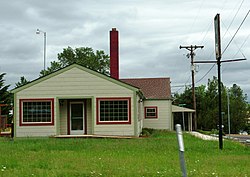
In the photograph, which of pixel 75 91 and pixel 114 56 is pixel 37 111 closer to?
pixel 75 91

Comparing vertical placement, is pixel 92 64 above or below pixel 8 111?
above

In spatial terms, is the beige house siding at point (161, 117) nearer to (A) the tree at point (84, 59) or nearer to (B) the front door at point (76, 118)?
(B) the front door at point (76, 118)

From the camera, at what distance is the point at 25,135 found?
93.6ft

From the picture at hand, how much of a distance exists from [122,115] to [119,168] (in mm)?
15983

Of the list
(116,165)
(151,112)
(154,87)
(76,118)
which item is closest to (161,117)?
(151,112)

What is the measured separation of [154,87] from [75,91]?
16.3 m

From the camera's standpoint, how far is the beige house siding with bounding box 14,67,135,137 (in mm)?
28266

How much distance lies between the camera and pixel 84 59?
228 ft

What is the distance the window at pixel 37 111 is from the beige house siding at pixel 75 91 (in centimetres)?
23

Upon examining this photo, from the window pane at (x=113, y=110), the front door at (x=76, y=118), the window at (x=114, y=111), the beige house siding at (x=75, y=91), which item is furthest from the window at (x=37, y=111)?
the window pane at (x=113, y=110)

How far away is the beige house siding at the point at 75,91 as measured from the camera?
92.7 ft

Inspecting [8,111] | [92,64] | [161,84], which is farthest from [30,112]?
[92,64]

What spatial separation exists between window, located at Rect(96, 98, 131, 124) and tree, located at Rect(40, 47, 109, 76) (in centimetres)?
3891

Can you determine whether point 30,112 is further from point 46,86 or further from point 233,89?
point 233,89
